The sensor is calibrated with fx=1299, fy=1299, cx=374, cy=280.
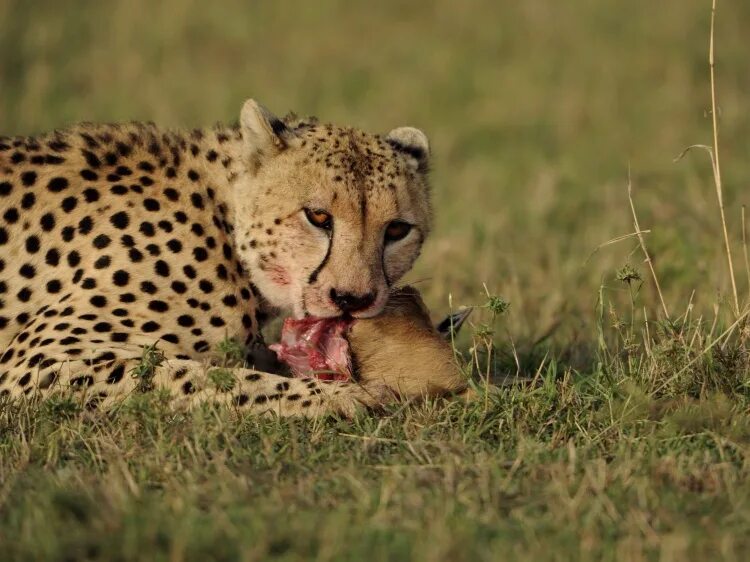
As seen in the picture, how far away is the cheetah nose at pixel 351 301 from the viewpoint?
3.90m

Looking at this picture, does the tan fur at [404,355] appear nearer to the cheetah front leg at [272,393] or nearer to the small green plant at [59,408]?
the cheetah front leg at [272,393]

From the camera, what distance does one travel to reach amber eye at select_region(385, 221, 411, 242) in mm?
4172

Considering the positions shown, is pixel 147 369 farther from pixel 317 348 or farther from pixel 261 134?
pixel 261 134

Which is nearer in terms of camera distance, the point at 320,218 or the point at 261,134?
the point at 320,218

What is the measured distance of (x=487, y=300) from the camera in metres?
4.84

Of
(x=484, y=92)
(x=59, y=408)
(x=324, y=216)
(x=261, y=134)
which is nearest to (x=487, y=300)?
(x=324, y=216)

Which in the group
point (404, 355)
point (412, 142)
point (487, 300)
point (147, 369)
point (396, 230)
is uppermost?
point (412, 142)

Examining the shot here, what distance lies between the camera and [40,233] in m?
4.21

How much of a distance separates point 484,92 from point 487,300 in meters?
5.04

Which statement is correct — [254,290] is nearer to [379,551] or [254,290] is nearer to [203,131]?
[203,131]

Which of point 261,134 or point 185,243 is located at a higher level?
point 261,134

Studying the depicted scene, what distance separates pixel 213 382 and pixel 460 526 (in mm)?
1052

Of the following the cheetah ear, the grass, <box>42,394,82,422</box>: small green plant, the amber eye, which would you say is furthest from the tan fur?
<box>42,394,82,422</box>: small green plant

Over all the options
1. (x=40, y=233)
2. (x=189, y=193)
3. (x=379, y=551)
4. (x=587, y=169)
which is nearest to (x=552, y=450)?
(x=379, y=551)
